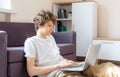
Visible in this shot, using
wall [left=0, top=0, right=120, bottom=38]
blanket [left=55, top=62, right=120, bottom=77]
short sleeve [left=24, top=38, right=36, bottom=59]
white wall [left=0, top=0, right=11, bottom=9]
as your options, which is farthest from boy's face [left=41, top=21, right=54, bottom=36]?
wall [left=0, top=0, right=120, bottom=38]

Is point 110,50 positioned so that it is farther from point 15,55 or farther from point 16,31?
point 15,55

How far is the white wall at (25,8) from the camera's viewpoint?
10.4ft

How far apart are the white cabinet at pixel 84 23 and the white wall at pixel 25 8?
691mm

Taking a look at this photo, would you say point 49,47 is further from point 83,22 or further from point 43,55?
point 83,22

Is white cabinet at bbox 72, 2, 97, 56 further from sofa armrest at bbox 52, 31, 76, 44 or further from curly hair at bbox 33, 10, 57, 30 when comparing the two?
curly hair at bbox 33, 10, 57, 30

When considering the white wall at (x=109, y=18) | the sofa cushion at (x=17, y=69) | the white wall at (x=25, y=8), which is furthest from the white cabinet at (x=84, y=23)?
the sofa cushion at (x=17, y=69)

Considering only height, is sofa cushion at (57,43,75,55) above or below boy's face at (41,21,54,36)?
below

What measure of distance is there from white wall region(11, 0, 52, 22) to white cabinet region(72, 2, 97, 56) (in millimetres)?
691

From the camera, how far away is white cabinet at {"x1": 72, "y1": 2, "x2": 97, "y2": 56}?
12.2 ft

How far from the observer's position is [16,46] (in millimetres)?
2518

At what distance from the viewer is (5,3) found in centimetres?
309

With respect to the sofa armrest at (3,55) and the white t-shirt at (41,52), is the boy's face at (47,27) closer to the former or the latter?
the white t-shirt at (41,52)

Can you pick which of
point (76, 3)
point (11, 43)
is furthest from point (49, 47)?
point (76, 3)

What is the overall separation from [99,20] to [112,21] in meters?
0.27
